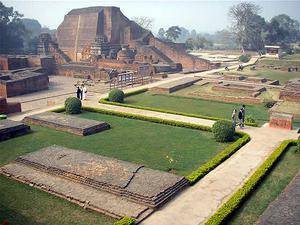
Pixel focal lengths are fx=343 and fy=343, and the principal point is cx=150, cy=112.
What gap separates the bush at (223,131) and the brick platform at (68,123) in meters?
4.81

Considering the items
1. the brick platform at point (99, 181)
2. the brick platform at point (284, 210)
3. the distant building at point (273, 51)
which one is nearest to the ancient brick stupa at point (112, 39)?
the distant building at point (273, 51)

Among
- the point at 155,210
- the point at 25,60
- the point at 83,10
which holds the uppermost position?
the point at 83,10

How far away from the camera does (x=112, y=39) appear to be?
43375mm

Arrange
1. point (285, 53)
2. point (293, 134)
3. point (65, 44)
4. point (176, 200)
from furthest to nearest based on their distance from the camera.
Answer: point (285, 53)
point (65, 44)
point (293, 134)
point (176, 200)

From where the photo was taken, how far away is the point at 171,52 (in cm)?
4047

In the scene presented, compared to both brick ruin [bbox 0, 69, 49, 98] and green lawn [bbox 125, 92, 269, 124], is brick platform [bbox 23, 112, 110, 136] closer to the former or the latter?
green lawn [bbox 125, 92, 269, 124]

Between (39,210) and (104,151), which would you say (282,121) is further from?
(39,210)

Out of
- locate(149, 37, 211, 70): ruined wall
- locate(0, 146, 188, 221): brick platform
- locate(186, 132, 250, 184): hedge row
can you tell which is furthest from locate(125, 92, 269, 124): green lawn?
locate(149, 37, 211, 70): ruined wall

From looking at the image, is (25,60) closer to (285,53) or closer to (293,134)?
(293,134)

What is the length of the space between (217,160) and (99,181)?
4049mm

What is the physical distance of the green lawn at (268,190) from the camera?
8016mm

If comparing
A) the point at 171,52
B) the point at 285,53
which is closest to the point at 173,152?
the point at 171,52

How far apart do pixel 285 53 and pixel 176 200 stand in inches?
1943

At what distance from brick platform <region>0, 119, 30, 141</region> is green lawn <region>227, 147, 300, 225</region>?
9574 mm
